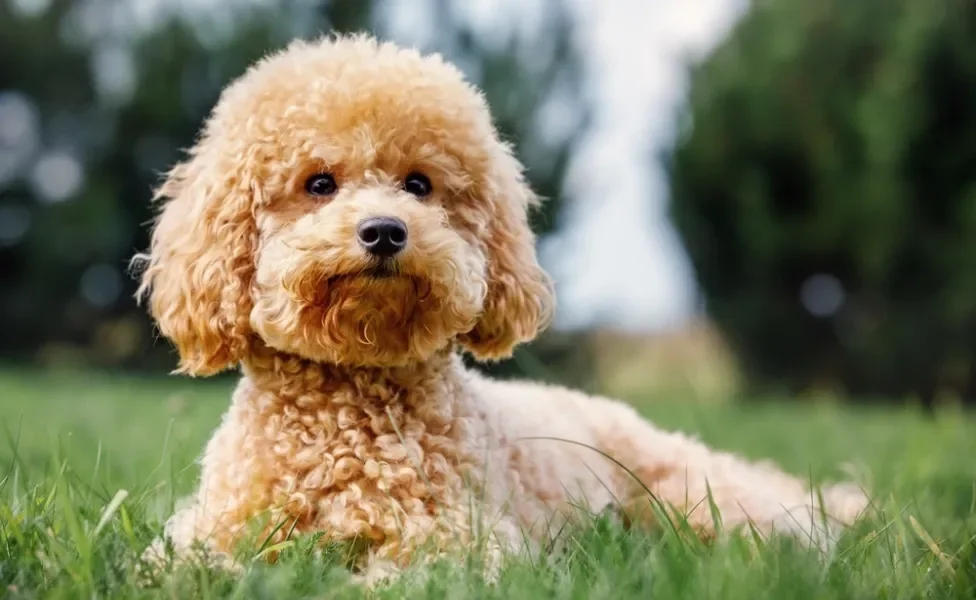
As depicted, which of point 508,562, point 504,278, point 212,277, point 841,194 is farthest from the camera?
point 841,194

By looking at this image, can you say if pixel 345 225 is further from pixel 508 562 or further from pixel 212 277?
pixel 508 562

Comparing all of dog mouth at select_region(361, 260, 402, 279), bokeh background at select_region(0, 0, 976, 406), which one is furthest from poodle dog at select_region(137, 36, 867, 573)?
bokeh background at select_region(0, 0, 976, 406)

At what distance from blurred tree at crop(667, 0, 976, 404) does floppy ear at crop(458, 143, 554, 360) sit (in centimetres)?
936

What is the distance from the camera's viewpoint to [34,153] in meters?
12.5

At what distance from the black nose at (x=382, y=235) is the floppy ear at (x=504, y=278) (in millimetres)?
474

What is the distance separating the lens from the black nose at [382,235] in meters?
2.48

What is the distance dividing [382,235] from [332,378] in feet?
1.60

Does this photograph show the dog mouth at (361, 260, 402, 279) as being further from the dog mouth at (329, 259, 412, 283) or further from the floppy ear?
the floppy ear

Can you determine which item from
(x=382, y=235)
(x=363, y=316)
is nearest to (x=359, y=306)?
(x=363, y=316)

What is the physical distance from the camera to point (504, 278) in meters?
2.96

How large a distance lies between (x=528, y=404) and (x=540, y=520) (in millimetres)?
618

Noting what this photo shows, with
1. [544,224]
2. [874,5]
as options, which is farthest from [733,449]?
[874,5]

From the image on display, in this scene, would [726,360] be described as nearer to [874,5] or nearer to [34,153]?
[874,5]

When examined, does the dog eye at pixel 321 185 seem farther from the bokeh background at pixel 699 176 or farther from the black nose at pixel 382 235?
the bokeh background at pixel 699 176
